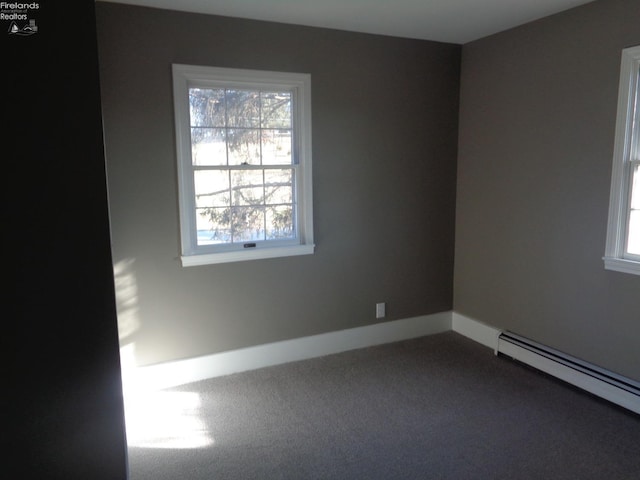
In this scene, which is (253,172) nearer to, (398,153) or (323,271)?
(323,271)

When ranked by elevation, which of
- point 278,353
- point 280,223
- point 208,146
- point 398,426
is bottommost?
point 398,426

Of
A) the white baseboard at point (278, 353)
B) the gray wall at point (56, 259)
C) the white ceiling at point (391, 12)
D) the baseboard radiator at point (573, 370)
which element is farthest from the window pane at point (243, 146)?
the baseboard radiator at point (573, 370)

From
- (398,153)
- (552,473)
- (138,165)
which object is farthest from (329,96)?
(552,473)

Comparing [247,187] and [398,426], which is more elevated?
[247,187]

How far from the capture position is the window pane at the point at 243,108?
3270mm

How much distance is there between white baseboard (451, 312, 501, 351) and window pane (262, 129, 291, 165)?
2.12 metres

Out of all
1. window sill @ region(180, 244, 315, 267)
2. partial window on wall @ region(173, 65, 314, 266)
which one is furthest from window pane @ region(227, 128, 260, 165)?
window sill @ region(180, 244, 315, 267)

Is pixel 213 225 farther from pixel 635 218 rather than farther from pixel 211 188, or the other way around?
pixel 635 218

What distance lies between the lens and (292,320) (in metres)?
3.64

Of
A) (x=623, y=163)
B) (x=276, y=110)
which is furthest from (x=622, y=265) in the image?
(x=276, y=110)

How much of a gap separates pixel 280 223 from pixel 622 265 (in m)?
2.30

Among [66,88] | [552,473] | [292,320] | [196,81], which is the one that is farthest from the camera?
[292,320]

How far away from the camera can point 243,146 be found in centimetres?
334

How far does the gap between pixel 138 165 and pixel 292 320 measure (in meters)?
1.60
